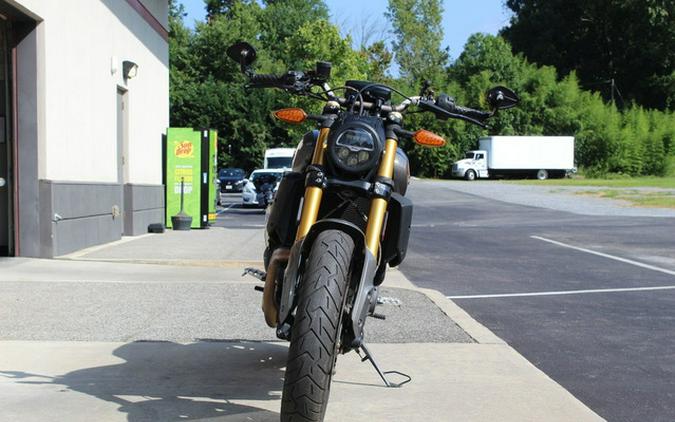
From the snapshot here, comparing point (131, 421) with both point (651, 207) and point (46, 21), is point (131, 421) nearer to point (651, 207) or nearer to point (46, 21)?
point (46, 21)

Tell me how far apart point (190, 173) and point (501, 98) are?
15616 mm

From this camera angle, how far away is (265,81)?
5.21 metres

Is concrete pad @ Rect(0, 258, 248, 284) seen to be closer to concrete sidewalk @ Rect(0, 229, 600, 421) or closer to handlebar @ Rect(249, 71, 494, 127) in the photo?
concrete sidewalk @ Rect(0, 229, 600, 421)

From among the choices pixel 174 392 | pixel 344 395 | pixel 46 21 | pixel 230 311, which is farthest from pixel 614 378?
pixel 46 21

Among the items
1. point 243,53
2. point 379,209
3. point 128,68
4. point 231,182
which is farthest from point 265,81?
point 231,182

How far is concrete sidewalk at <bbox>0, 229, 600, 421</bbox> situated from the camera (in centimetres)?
468

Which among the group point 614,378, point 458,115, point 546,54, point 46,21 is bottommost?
point 614,378

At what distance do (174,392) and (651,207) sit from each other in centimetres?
2719

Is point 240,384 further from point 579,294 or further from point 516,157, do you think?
point 516,157

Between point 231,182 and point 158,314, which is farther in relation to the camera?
point 231,182

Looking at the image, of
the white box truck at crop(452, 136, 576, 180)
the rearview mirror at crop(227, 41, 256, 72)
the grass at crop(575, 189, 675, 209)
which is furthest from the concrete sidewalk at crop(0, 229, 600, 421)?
the white box truck at crop(452, 136, 576, 180)

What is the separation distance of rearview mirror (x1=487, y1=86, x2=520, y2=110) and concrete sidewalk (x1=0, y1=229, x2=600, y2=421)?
1.37 metres

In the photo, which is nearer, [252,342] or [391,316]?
[252,342]

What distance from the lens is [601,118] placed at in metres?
67.1
